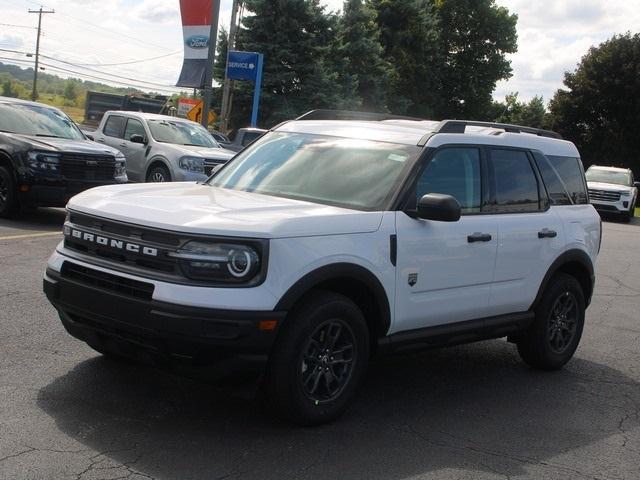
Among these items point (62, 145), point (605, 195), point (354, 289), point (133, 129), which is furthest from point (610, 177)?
point (354, 289)

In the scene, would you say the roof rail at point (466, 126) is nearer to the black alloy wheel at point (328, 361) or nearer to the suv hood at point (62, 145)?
the black alloy wheel at point (328, 361)

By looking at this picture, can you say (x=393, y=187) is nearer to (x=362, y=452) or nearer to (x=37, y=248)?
(x=362, y=452)

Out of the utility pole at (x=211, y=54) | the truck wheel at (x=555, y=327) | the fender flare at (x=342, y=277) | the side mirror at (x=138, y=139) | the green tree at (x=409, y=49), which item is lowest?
the truck wheel at (x=555, y=327)

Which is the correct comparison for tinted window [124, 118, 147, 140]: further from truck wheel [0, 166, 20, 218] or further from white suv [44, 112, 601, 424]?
white suv [44, 112, 601, 424]

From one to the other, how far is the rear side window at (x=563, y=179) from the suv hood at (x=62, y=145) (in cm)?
799

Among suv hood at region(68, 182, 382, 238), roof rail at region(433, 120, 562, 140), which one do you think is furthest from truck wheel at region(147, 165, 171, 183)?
suv hood at region(68, 182, 382, 238)

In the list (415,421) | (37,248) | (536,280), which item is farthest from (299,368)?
(37,248)

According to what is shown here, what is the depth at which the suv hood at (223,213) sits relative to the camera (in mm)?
4555

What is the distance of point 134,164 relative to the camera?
1664cm

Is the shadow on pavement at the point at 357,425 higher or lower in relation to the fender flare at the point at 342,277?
lower

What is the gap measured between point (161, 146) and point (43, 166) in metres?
3.92

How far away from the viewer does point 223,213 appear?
477 cm

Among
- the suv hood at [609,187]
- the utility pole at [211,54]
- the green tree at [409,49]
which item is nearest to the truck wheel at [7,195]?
the utility pole at [211,54]

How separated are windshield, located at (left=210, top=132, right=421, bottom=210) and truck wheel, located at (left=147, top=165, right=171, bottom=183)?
9905 mm
